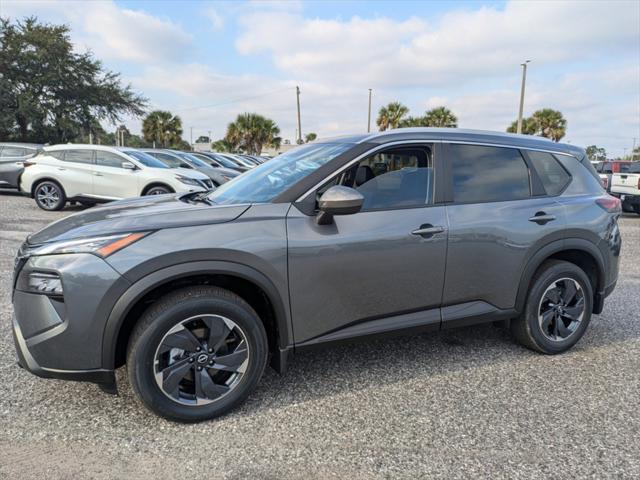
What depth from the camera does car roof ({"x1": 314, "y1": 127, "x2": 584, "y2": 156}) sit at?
3.27 metres

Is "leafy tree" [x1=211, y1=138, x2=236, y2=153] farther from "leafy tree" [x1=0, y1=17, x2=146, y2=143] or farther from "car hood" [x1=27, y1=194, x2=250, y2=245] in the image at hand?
"car hood" [x1=27, y1=194, x2=250, y2=245]

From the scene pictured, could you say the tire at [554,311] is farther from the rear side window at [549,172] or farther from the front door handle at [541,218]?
the rear side window at [549,172]

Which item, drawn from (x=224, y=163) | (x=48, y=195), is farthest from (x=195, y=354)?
(x=224, y=163)

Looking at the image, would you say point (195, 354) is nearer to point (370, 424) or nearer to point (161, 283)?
point (161, 283)

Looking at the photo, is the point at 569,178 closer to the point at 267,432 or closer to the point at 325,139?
the point at 325,139

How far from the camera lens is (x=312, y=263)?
2.80m

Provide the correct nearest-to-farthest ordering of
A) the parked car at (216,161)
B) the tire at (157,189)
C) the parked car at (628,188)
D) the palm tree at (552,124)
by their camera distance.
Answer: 1. the tire at (157,189)
2. the parked car at (628,188)
3. the parked car at (216,161)
4. the palm tree at (552,124)

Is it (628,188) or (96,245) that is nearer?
(96,245)

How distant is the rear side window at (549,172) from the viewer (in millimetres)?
3684

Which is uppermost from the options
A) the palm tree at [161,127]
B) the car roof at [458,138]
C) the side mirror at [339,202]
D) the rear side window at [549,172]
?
the palm tree at [161,127]

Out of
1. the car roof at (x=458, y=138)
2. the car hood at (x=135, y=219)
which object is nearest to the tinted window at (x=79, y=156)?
the car hood at (x=135, y=219)

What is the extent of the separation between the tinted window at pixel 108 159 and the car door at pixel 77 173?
7.5 inches

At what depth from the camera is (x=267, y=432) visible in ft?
8.70

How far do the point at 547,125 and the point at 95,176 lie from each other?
116ft
